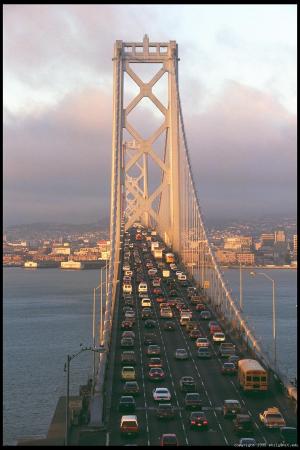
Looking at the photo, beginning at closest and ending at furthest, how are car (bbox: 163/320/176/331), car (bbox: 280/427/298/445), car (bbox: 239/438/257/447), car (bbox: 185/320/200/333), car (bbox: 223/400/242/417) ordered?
car (bbox: 239/438/257/447), car (bbox: 280/427/298/445), car (bbox: 223/400/242/417), car (bbox: 185/320/200/333), car (bbox: 163/320/176/331)

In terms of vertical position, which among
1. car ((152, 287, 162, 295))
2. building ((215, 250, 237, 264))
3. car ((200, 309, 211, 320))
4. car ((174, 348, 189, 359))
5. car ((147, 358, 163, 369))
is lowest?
building ((215, 250, 237, 264))

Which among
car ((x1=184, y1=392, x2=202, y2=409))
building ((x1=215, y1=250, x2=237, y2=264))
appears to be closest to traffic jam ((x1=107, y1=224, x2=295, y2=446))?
car ((x1=184, y1=392, x2=202, y2=409))

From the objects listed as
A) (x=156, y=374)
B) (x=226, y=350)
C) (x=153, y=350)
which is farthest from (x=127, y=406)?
(x=226, y=350)

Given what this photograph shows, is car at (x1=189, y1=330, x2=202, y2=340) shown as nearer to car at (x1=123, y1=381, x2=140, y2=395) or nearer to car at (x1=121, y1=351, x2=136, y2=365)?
car at (x1=121, y1=351, x2=136, y2=365)

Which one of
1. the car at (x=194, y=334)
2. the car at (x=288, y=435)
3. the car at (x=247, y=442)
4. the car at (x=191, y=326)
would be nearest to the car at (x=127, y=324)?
the car at (x=191, y=326)

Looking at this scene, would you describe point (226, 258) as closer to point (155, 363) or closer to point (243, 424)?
point (155, 363)

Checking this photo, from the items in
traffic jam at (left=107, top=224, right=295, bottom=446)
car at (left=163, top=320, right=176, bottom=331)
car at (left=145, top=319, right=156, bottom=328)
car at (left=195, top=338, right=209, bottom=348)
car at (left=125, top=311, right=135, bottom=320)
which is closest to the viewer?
traffic jam at (left=107, top=224, right=295, bottom=446)

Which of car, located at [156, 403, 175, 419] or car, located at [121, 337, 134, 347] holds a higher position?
car, located at [121, 337, 134, 347]

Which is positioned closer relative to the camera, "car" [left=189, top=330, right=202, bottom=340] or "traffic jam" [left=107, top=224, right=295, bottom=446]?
"traffic jam" [left=107, top=224, right=295, bottom=446]
